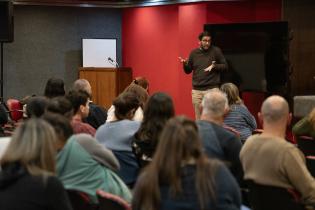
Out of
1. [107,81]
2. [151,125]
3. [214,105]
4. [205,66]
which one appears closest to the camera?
[214,105]

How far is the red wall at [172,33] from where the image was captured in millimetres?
10461

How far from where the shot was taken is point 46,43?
1220cm

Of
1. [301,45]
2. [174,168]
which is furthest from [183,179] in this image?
[301,45]

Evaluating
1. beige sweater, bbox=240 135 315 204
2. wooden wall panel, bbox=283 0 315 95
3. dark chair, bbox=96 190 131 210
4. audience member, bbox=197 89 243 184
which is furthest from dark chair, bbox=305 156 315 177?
wooden wall panel, bbox=283 0 315 95

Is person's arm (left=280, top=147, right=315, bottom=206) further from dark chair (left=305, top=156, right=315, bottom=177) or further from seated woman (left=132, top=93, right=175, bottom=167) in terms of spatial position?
seated woman (left=132, top=93, right=175, bottom=167)

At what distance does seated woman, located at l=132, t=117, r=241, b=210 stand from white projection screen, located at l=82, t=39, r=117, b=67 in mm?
9590

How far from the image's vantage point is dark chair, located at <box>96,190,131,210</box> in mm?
3047

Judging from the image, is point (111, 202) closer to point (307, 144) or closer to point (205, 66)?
point (307, 144)

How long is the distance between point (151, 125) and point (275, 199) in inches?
44.0

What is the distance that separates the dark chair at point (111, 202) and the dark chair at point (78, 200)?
22 cm

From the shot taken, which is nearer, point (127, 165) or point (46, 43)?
point (127, 165)

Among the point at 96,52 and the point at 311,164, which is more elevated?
the point at 96,52

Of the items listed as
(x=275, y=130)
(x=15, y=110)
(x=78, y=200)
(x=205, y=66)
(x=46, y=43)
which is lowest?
→ (x=78, y=200)

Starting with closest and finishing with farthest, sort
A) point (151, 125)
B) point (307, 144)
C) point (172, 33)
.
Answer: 1. point (151, 125)
2. point (307, 144)
3. point (172, 33)
